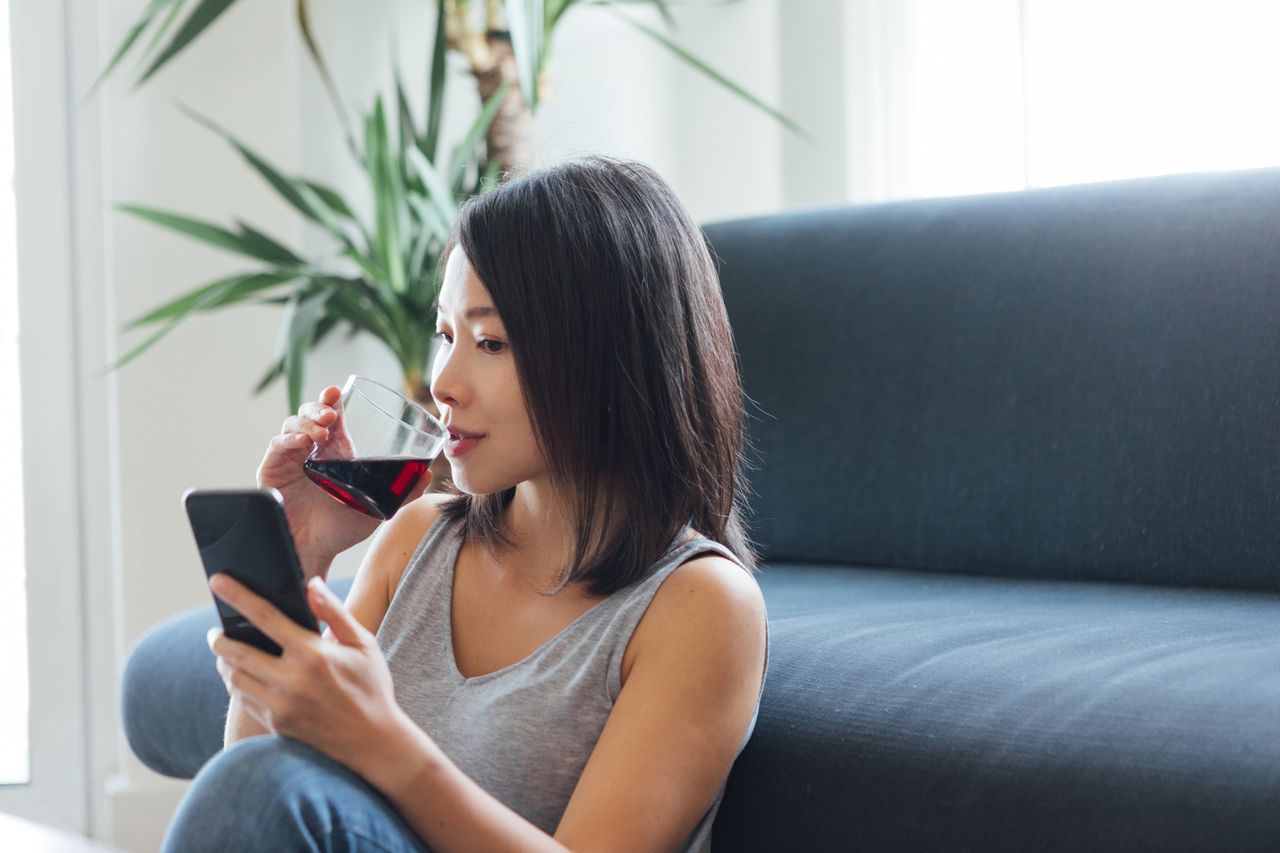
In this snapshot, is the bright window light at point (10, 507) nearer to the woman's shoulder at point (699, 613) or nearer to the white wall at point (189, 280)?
the white wall at point (189, 280)

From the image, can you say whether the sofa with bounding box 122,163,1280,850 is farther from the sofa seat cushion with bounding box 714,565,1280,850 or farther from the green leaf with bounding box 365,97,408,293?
the green leaf with bounding box 365,97,408,293

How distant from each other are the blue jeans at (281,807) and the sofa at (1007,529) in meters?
0.40

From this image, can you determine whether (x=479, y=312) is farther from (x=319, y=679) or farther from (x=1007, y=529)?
(x=1007, y=529)

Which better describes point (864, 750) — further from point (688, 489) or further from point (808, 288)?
point (808, 288)

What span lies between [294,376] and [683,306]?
112 centimetres

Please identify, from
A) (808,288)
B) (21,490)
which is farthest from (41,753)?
(808,288)

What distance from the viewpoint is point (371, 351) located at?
2674 mm

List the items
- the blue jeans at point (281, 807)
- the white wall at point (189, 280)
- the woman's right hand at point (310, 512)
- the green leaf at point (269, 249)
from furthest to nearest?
the white wall at point (189, 280), the green leaf at point (269, 249), the woman's right hand at point (310, 512), the blue jeans at point (281, 807)

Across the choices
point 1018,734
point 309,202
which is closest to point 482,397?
point 1018,734

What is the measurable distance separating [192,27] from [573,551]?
4.66 ft

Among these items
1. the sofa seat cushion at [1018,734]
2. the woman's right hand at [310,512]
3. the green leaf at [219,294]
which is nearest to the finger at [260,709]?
the woman's right hand at [310,512]

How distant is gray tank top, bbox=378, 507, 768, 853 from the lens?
1.03 metres

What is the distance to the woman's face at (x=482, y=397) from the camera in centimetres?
105

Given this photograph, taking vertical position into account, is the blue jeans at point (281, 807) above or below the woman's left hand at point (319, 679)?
below
